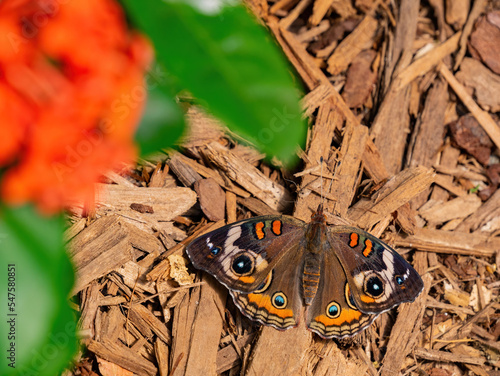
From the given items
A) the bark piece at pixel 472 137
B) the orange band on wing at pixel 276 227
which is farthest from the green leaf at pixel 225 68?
the bark piece at pixel 472 137

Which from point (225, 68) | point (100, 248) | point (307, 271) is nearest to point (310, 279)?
point (307, 271)

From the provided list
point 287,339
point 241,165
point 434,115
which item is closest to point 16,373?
point 287,339

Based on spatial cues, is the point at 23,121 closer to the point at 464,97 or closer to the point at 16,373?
the point at 16,373

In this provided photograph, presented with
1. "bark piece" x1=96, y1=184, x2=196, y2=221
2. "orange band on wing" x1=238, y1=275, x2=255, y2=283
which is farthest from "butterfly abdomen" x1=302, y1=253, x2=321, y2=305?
"bark piece" x1=96, y1=184, x2=196, y2=221

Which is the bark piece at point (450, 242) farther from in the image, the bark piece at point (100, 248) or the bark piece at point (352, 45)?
the bark piece at point (100, 248)

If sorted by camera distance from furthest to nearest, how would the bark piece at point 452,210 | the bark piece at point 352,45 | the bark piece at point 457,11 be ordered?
the bark piece at point 457,11, the bark piece at point 352,45, the bark piece at point 452,210

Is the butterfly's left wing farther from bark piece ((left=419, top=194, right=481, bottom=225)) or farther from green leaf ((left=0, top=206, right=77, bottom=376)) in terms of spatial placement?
green leaf ((left=0, top=206, right=77, bottom=376))
